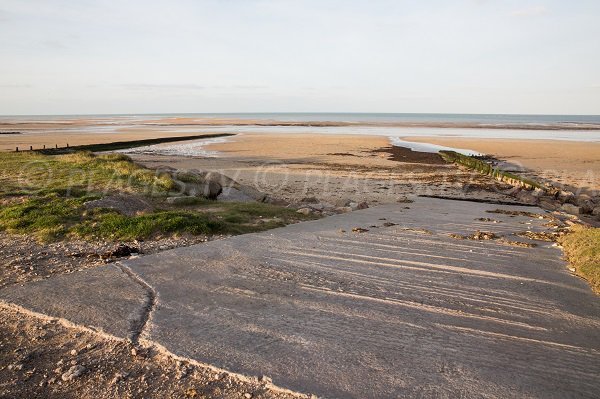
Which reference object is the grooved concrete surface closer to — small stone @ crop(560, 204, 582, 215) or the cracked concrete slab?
the cracked concrete slab

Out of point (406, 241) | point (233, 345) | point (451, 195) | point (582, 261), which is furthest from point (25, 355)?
point (451, 195)

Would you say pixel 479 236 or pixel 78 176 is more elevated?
pixel 78 176

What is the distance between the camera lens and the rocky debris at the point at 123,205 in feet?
32.2

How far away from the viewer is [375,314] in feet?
16.9

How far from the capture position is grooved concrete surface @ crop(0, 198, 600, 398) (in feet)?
12.8

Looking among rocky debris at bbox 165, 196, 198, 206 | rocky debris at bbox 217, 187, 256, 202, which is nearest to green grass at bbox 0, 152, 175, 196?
rocky debris at bbox 165, 196, 198, 206

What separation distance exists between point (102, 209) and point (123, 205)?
59cm

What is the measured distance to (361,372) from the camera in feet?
12.9

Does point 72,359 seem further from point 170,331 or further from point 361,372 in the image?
point 361,372

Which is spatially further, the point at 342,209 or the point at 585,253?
the point at 342,209

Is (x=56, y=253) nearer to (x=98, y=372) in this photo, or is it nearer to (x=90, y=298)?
(x=90, y=298)

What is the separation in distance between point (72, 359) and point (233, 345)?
1376mm

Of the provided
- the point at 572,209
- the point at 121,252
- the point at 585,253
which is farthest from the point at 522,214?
the point at 121,252

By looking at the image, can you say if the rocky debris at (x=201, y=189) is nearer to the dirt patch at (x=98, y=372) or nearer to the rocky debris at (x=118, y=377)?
the dirt patch at (x=98, y=372)
